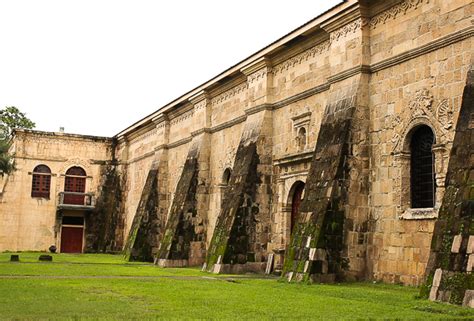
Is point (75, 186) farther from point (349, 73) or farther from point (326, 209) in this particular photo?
point (326, 209)

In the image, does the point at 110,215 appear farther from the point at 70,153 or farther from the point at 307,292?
the point at 307,292

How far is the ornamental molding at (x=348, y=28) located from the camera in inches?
541

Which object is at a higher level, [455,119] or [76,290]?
[455,119]

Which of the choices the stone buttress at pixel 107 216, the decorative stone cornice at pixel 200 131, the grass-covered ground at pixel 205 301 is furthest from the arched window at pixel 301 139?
the stone buttress at pixel 107 216

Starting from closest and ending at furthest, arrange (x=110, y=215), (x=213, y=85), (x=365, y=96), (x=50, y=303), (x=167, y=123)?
(x=50, y=303) → (x=365, y=96) → (x=213, y=85) → (x=167, y=123) → (x=110, y=215)

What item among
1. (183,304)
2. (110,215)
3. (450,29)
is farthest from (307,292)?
(110,215)

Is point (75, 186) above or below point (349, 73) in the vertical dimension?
below

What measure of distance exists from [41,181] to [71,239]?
3.59m

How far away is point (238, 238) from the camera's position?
17.0 metres

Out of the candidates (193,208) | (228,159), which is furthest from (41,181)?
(228,159)

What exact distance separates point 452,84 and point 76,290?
25.6 ft

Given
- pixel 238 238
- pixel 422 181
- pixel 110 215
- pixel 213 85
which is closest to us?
pixel 422 181

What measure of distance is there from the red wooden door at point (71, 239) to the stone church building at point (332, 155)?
8.76 metres

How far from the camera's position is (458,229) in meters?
9.30
